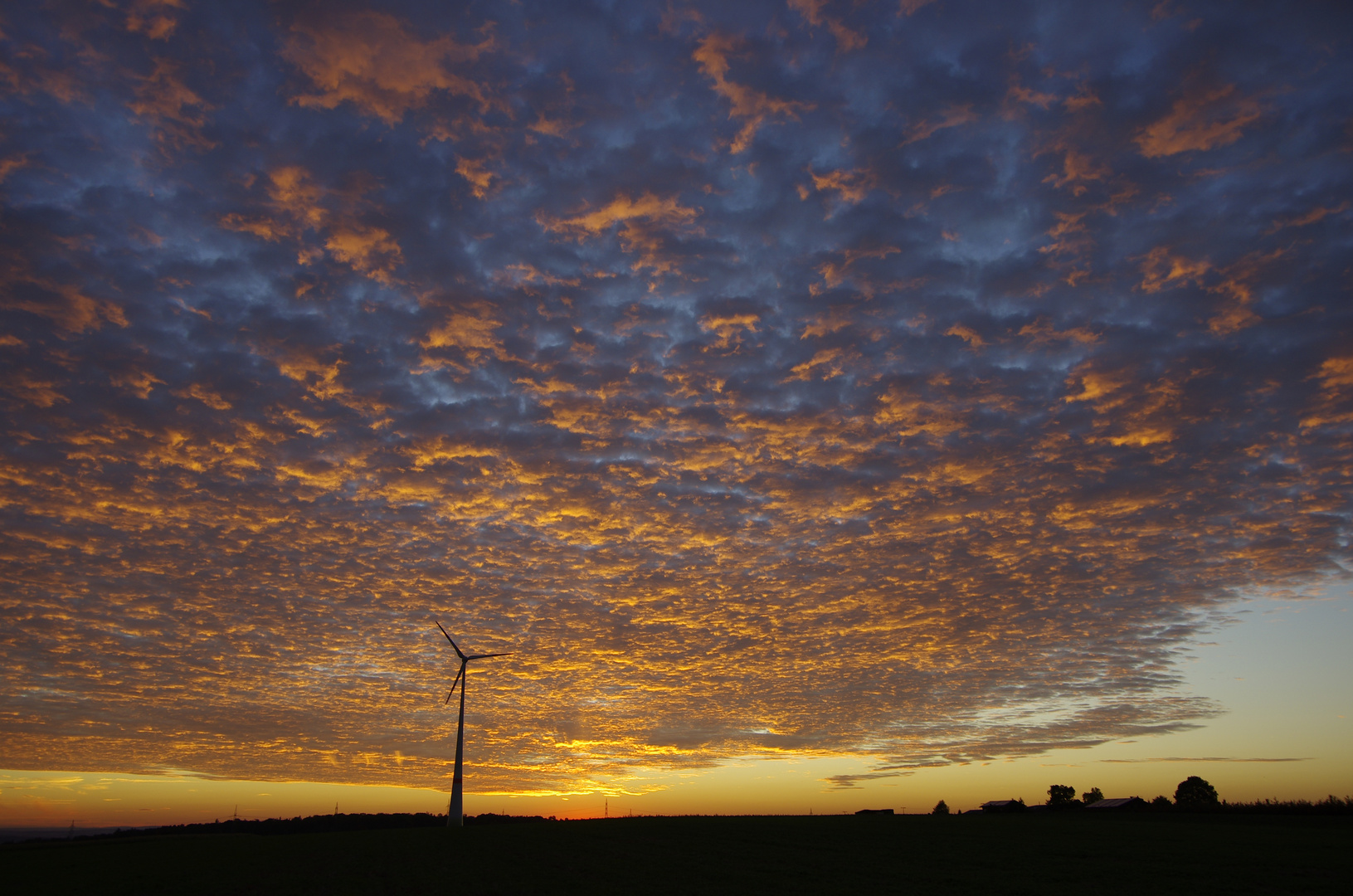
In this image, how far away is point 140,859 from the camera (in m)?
72.2

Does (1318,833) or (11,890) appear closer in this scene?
(11,890)

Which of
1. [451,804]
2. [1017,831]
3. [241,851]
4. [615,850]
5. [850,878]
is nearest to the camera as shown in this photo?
[850,878]

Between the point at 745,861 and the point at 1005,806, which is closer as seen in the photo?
the point at 745,861

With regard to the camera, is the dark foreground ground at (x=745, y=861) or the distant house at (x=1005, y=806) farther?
the distant house at (x=1005, y=806)

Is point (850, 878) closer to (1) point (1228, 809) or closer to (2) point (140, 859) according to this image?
(2) point (140, 859)

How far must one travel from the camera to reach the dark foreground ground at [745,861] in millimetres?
47531

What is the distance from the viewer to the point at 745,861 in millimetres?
59938

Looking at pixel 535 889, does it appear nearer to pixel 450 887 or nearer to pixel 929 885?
pixel 450 887

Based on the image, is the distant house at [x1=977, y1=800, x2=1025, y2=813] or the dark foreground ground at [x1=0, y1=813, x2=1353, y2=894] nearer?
the dark foreground ground at [x1=0, y1=813, x2=1353, y2=894]

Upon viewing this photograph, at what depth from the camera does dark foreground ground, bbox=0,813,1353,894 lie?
47531mm

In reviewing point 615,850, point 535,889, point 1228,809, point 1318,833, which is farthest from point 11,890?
point 1228,809

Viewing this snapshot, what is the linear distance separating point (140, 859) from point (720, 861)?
5803cm

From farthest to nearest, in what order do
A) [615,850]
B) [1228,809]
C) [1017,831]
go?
[1228,809]
[1017,831]
[615,850]

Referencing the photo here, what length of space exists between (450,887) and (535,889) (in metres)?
5.84
